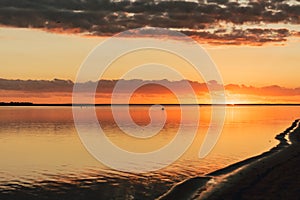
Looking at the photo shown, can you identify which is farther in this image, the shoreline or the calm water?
the calm water

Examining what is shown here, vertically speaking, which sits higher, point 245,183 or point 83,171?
point 245,183

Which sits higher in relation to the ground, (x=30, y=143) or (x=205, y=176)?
(x=205, y=176)

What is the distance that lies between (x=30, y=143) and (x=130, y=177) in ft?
113

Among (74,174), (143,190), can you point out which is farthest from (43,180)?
(143,190)

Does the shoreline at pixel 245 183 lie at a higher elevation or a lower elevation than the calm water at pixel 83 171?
higher

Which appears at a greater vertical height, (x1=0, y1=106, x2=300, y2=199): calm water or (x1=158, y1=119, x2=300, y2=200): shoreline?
(x1=158, y1=119, x2=300, y2=200): shoreline

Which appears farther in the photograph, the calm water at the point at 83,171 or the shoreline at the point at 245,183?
the calm water at the point at 83,171

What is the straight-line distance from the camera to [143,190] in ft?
99.6

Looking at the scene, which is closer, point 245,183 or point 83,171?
point 245,183

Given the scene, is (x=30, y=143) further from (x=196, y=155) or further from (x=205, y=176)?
(x=205, y=176)

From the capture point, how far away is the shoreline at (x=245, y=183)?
26.6 m

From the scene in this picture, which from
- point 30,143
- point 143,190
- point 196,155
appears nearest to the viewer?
point 143,190

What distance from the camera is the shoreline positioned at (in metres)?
26.6

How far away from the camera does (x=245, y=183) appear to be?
30.5 metres
